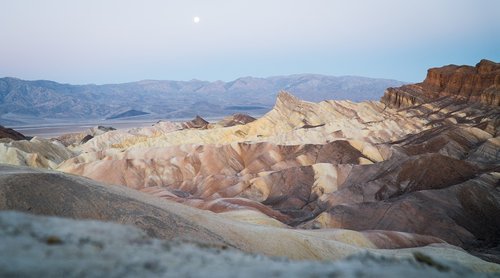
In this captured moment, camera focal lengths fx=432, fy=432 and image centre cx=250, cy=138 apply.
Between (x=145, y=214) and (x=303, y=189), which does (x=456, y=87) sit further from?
(x=145, y=214)

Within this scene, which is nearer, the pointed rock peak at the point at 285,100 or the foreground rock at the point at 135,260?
the foreground rock at the point at 135,260

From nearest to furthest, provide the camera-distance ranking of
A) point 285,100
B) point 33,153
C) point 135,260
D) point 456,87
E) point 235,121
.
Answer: point 135,260 < point 33,153 < point 285,100 < point 456,87 < point 235,121

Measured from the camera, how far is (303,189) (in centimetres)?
4581

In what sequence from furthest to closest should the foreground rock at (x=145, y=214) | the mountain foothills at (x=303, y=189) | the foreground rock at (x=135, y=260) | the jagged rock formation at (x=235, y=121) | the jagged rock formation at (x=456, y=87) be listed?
the jagged rock formation at (x=235, y=121)
the jagged rock formation at (x=456, y=87)
the foreground rock at (x=145, y=214)
the mountain foothills at (x=303, y=189)
the foreground rock at (x=135, y=260)

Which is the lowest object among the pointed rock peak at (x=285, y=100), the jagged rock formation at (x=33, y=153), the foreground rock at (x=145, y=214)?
the jagged rock formation at (x=33, y=153)

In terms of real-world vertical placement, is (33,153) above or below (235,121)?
below

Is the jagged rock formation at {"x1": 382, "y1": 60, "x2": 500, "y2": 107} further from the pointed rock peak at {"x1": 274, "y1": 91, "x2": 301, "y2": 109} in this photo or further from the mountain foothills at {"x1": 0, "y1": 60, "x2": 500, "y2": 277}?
the pointed rock peak at {"x1": 274, "y1": 91, "x2": 301, "y2": 109}

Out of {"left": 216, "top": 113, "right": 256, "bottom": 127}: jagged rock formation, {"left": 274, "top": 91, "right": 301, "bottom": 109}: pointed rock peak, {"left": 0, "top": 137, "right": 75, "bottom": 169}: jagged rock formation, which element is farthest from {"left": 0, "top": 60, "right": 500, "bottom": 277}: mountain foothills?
{"left": 216, "top": 113, "right": 256, "bottom": 127}: jagged rock formation

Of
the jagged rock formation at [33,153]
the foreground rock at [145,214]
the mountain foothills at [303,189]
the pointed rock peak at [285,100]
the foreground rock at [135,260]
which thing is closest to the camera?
the foreground rock at [135,260]

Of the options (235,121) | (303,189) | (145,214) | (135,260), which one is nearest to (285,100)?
(235,121)

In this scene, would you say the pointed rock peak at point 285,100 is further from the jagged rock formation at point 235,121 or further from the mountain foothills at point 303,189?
the jagged rock formation at point 235,121

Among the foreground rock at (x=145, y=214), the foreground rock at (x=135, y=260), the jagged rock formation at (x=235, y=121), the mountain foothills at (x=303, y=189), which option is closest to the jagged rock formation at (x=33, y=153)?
the mountain foothills at (x=303, y=189)

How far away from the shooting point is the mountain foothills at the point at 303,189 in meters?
6.46

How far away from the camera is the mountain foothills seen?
646cm
